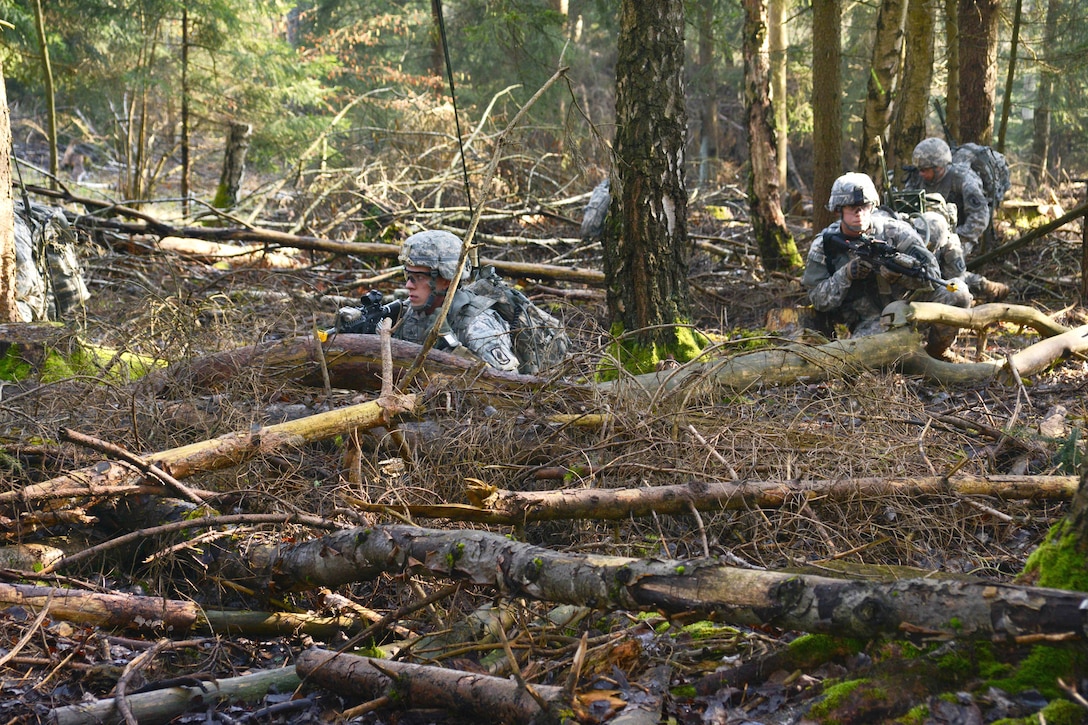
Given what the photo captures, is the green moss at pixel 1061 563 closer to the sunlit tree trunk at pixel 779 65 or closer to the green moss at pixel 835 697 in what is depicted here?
the green moss at pixel 835 697

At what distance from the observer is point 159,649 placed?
10.9 feet

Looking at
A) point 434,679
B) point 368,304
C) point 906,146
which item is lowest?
point 434,679

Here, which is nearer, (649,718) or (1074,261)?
(649,718)

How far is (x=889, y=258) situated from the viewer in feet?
25.9

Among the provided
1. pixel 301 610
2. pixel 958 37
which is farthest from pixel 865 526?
pixel 958 37

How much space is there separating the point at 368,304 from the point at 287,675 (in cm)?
391

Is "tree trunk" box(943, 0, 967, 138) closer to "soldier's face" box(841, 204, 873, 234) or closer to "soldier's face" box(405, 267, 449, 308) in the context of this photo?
"soldier's face" box(841, 204, 873, 234)

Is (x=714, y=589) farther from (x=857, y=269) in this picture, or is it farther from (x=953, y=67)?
(x=953, y=67)

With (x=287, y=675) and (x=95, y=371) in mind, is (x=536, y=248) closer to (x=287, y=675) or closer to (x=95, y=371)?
(x=95, y=371)

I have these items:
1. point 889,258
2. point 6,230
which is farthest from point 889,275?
point 6,230

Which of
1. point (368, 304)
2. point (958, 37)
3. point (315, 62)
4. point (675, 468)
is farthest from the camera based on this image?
point (315, 62)

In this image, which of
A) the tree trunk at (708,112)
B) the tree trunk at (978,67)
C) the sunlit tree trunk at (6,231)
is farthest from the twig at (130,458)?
the tree trunk at (708,112)

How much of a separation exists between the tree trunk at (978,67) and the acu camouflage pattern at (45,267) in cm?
1100

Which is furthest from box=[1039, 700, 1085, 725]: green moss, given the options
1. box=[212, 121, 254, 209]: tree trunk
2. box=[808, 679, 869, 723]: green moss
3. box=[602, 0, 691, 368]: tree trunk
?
box=[212, 121, 254, 209]: tree trunk
